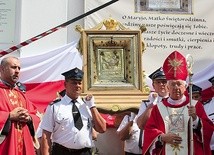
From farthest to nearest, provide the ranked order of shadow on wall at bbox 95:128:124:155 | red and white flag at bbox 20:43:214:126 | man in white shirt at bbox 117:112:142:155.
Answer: red and white flag at bbox 20:43:214:126 < shadow on wall at bbox 95:128:124:155 < man in white shirt at bbox 117:112:142:155

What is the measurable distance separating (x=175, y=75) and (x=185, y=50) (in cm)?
264

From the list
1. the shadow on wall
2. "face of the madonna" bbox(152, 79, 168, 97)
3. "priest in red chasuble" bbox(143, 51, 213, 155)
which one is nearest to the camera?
"priest in red chasuble" bbox(143, 51, 213, 155)

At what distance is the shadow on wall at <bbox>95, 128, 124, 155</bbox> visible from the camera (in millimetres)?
5309

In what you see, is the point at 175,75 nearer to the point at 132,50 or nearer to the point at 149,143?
the point at 149,143

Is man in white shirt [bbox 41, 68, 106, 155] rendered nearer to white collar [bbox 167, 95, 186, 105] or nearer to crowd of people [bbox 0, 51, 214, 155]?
crowd of people [bbox 0, 51, 214, 155]

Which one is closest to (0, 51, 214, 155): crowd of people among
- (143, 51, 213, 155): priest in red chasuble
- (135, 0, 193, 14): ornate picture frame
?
(143, 51, 213, 155): priest in red chasuble

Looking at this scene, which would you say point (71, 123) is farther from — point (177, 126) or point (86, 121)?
point (177, 126)

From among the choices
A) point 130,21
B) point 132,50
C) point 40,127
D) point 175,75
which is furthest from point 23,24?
point 175,75

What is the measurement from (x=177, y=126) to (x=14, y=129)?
1400mm

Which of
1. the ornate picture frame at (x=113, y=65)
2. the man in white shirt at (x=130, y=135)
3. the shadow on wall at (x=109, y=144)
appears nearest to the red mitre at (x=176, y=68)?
the ornate picture frame at (x=113, y=65)

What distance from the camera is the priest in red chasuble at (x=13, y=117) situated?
3848 mm

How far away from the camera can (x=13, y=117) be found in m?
3.84

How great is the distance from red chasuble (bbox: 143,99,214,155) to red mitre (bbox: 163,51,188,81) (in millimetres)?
233

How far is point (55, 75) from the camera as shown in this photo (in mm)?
5945
